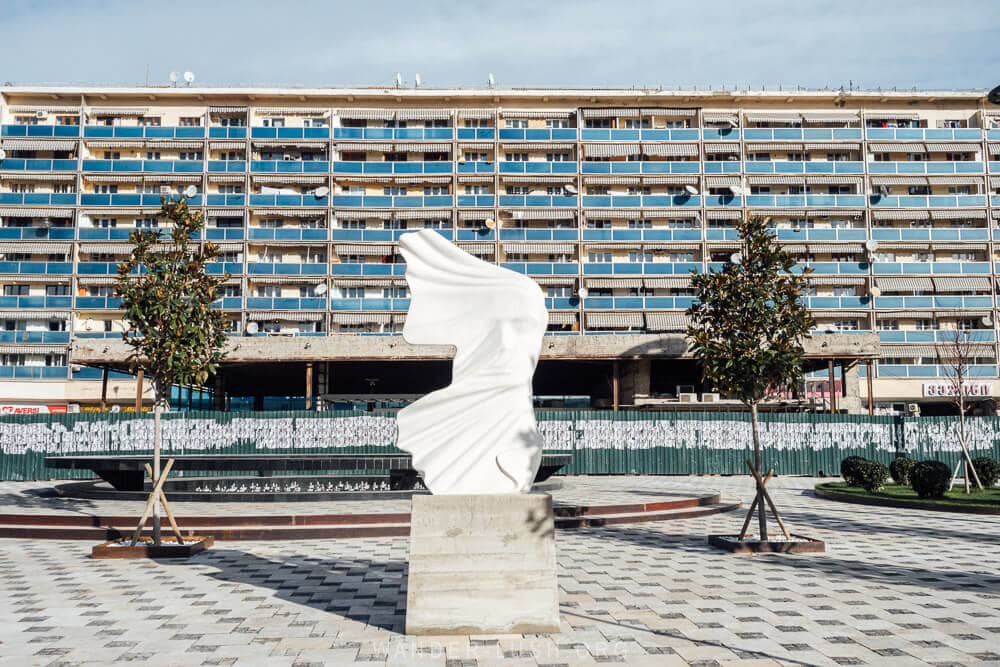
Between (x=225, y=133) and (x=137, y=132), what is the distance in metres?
5.68

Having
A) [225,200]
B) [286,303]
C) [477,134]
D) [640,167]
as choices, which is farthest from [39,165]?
[640,167]

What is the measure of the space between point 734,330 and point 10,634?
10.3 m

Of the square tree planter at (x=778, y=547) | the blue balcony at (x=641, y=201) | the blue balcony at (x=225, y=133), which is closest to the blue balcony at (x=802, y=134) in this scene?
the blue balcony at (x=641, y=201)

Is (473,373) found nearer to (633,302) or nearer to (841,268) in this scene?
(633,302)

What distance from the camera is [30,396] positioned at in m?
51.3

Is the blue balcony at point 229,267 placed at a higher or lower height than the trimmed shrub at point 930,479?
Result: higher

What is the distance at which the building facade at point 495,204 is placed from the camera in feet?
174

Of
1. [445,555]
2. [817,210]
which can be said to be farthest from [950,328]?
[445,555]

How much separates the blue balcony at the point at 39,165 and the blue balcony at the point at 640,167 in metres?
33.7

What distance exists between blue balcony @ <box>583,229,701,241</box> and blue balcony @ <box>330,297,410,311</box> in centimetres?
1295

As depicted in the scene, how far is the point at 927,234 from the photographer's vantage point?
181 ft

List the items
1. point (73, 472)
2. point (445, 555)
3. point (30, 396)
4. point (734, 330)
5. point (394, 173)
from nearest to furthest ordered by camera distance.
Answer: point (445, 555) → point (734, 330) → point (73, 472) → point (30, 396) → point (394, 173)

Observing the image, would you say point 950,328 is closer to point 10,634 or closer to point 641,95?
point 641,95

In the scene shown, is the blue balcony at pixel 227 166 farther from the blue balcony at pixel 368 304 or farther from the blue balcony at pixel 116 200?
the blue balcony at pixel 368 304
